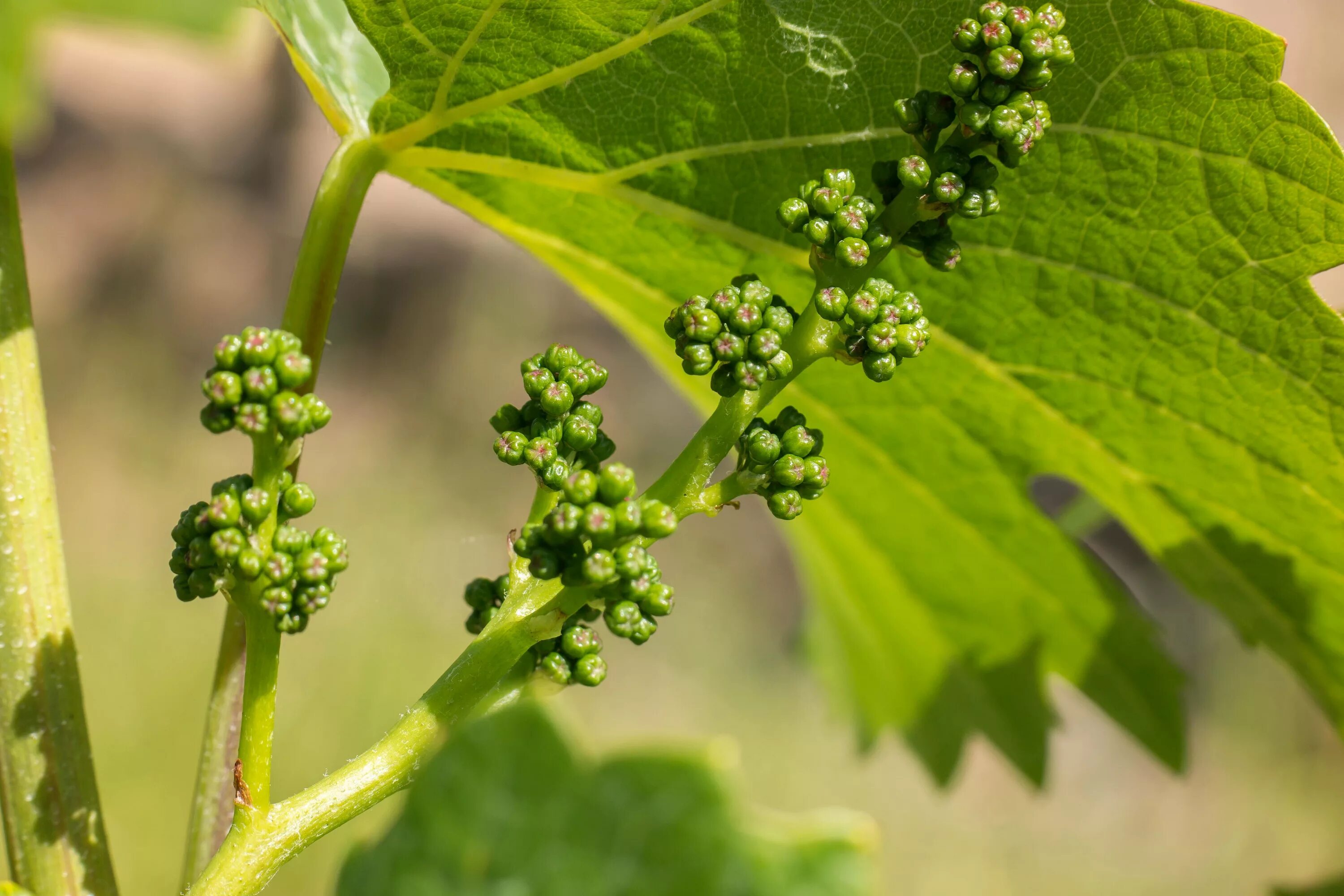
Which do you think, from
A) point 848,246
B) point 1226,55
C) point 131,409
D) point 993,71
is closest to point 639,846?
point 848,246

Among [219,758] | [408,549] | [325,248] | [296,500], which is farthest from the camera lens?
[408,549]

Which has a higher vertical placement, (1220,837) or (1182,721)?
(1182,721)

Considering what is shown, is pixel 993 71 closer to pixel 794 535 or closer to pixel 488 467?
pixel 794 535

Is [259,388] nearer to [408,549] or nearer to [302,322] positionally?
[302,322]

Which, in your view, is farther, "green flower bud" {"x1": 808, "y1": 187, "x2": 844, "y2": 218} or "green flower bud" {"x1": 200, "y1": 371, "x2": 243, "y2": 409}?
"green flower bud" {"x1": 808, "y1": 187, "x2": 844, "y2": 218}

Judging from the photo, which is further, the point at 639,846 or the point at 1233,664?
the point at 1233,664

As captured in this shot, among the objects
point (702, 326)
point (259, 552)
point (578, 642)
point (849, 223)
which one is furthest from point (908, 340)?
point (259, 552)

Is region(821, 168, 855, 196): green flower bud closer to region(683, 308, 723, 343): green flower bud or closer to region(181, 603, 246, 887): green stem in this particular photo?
A: region(683, 308, 723, 343): green flower bud

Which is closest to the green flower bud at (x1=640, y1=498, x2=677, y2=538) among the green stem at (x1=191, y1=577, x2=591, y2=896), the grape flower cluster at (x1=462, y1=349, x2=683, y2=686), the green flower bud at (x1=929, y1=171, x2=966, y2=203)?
the grape flower cluster at (x1=462, y1=349, x2=683, y2=686)
